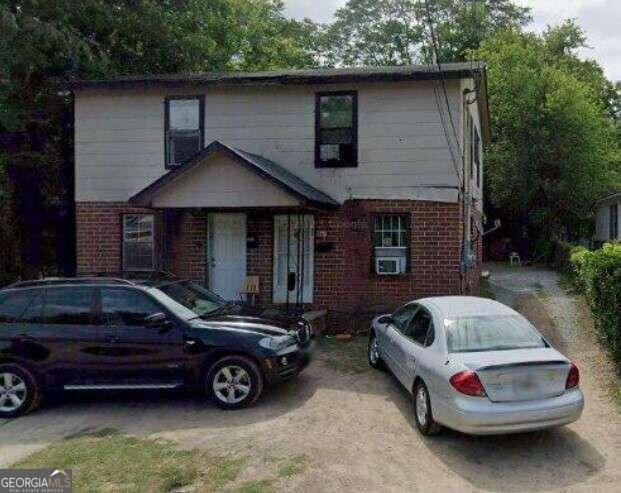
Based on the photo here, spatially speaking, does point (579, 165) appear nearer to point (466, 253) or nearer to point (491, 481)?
point (466, 253)

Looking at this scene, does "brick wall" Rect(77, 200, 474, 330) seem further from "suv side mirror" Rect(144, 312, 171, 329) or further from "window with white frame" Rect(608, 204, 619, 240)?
"window with white frame" Rect(608, 204, 619, 240)

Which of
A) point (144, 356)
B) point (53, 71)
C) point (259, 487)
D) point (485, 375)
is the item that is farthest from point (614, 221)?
point (259, 487)

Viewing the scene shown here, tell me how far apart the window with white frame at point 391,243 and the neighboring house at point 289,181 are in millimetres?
23

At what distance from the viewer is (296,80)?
12055 mm

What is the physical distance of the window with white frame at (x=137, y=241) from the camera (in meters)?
13.0

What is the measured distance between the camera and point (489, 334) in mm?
6430

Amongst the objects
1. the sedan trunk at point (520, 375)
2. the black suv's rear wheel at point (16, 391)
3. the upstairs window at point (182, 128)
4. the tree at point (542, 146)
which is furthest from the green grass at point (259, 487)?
the tree at point (542, 146)

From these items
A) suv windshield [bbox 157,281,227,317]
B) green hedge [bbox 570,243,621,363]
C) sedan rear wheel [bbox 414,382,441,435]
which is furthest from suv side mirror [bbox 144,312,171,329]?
green hedge [bbox 570,243,621,363]

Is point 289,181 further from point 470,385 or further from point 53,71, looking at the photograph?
point 53,71

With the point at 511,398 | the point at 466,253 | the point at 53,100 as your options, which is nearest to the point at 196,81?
the point at 53,100

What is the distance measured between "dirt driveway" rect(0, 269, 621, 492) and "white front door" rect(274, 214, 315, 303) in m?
3.95

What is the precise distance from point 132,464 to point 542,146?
81.9ft

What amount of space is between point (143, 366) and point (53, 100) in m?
11.4

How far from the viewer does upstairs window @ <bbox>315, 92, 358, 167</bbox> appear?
12219 millimetres
